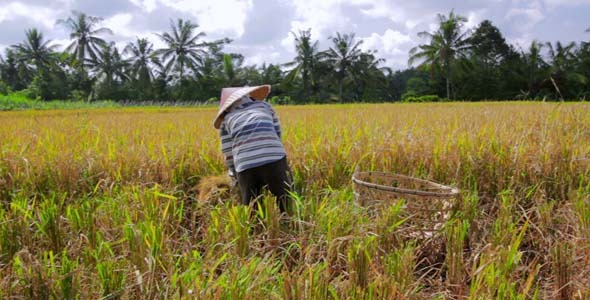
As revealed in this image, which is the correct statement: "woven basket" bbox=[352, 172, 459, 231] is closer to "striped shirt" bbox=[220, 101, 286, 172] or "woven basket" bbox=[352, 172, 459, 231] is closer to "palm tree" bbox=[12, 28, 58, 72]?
"striped shirt" bbox=[220, 101, 286, 172]

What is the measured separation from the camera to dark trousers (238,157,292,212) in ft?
7.10

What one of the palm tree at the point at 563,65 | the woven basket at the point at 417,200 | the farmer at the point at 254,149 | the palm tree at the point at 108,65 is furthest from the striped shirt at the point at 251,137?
the palm tree at the point at 108,65

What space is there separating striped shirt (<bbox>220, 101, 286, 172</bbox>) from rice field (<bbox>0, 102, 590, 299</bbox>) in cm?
24

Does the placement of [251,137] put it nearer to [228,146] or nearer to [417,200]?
[228,146]

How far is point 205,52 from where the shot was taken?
29406 mm

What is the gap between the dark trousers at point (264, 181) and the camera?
216cm

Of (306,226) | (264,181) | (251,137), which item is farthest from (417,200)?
(251,137)

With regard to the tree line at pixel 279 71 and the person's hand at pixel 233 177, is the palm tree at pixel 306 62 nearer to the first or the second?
the tree line at pixel 279 71

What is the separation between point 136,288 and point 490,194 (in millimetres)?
2014

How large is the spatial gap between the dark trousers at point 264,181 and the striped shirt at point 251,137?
0.10 feet

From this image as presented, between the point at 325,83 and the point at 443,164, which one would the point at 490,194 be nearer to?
the point at 443,164

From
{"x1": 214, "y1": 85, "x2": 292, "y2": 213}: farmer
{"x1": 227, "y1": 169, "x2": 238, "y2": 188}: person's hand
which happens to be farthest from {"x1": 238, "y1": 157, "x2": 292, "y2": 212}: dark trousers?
{"x1": 227, "y1": 169, "x2": 238, "y2": 188}: person's hand

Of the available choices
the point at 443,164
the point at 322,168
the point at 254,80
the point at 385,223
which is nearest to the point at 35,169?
the point at 322,168

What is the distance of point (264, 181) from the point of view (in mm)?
2176
